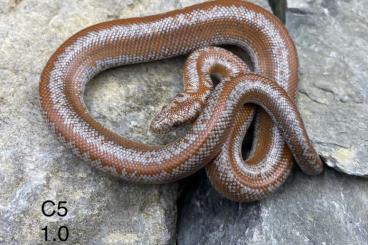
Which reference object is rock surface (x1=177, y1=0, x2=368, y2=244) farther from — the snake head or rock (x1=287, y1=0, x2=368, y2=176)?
the snake head

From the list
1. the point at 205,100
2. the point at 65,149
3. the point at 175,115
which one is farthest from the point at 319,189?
the point at 65,149

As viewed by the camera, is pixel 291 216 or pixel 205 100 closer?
pixel 291 216

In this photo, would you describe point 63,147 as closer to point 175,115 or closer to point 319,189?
point 175,115

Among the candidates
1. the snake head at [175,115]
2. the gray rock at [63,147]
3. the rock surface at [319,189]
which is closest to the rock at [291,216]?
the rock surface at [319,189]

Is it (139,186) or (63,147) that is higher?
(63,147)

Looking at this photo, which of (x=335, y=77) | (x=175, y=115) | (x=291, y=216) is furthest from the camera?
(x=335, y=77)

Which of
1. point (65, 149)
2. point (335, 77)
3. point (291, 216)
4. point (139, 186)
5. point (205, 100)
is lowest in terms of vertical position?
point (291, 216)

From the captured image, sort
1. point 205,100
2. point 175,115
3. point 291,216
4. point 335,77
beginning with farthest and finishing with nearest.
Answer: point 335,77 < point 205,100 < point 175,115 < point 291,216

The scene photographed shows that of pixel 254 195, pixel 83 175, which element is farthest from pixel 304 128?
pixel 83 175
